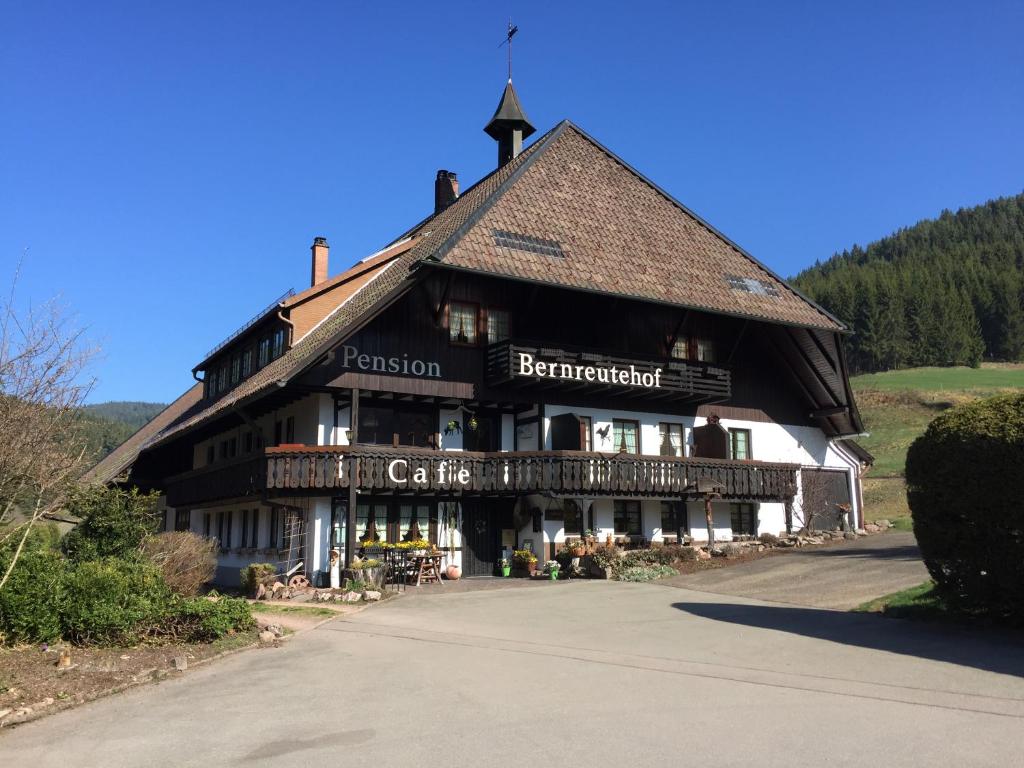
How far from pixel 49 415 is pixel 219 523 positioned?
22393 mm

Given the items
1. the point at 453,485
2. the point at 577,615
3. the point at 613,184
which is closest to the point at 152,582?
the point at 577,615

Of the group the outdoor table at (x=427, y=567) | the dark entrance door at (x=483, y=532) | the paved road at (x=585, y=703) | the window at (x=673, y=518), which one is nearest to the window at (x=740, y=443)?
the window at (x=673, y=518)

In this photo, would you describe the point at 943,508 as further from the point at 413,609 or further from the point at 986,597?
the point at 413,609

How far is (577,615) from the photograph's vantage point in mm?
18359

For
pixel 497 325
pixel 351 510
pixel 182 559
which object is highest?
pixel 497 325

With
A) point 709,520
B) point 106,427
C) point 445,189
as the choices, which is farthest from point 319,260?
point 106,427

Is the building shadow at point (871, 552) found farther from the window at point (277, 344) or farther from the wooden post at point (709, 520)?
the window at point (277, 344)

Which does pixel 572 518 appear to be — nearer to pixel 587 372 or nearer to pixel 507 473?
pixel 507 473

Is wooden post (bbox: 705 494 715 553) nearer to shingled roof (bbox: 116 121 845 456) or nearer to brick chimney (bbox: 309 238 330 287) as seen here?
shingled roof (bbox: 116 121 845 456)

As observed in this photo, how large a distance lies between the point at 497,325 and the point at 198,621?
602 inches

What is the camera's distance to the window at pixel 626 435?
3062cm

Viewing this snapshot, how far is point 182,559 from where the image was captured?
2072 centimetres

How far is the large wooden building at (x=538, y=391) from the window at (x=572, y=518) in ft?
0.26

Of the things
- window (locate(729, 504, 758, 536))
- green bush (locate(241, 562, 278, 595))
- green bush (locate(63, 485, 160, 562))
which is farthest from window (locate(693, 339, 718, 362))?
green bush (locate(63, 485, 160, 562))
